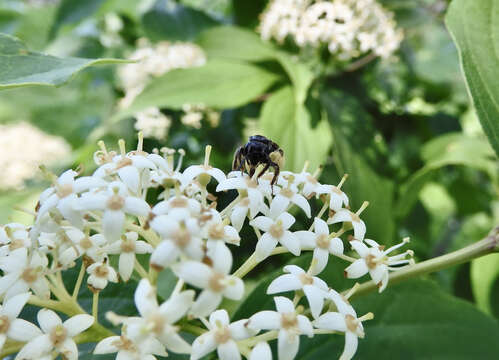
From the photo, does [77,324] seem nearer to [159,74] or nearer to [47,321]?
[47,321]

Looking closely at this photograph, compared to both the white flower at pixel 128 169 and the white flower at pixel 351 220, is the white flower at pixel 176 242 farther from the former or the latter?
the white flower at pixel 351 220

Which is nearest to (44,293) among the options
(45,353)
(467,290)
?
(45,353)

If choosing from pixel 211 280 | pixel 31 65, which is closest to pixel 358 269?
pixel 211 280

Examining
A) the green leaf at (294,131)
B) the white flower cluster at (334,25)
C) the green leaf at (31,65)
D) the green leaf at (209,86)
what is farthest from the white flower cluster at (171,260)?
the white flower cluster at (334,25)

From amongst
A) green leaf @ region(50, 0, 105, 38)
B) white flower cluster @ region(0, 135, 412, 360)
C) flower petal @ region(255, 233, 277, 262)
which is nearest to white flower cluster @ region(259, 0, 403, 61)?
green leaf @ region(50, 0, 105, 38)

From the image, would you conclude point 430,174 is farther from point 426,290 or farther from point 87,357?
point 87,357
